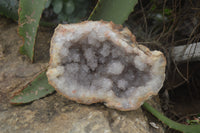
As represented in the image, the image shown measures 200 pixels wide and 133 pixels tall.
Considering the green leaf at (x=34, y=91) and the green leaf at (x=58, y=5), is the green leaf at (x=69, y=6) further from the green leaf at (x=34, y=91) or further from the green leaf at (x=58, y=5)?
the green leaf at (x=34, y=91)

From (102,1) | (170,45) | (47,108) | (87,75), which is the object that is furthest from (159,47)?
(47,108)

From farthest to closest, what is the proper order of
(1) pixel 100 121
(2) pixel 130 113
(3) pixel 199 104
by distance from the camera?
1. (3) pixel 199 104
2. (2) pixel 130 113
3. (1) pixel 100 121

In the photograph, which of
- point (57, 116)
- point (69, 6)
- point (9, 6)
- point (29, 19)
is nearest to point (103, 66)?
point (57, 116)

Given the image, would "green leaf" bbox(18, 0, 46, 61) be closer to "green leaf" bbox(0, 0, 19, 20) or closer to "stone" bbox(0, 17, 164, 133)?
"stone" bbox(0, 17, 164, 133)

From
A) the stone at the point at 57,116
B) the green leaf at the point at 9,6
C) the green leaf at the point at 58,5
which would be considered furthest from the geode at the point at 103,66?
the green leaf at the point at 9,6

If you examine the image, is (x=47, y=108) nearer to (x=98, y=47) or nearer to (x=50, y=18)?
(x=98, y=47)

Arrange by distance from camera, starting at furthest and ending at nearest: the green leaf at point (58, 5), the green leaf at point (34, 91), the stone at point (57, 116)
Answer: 1. the green leaf at point (58, 5)
2. the green leaf at point (34, 91)
3. the stone at point (57, 116)
